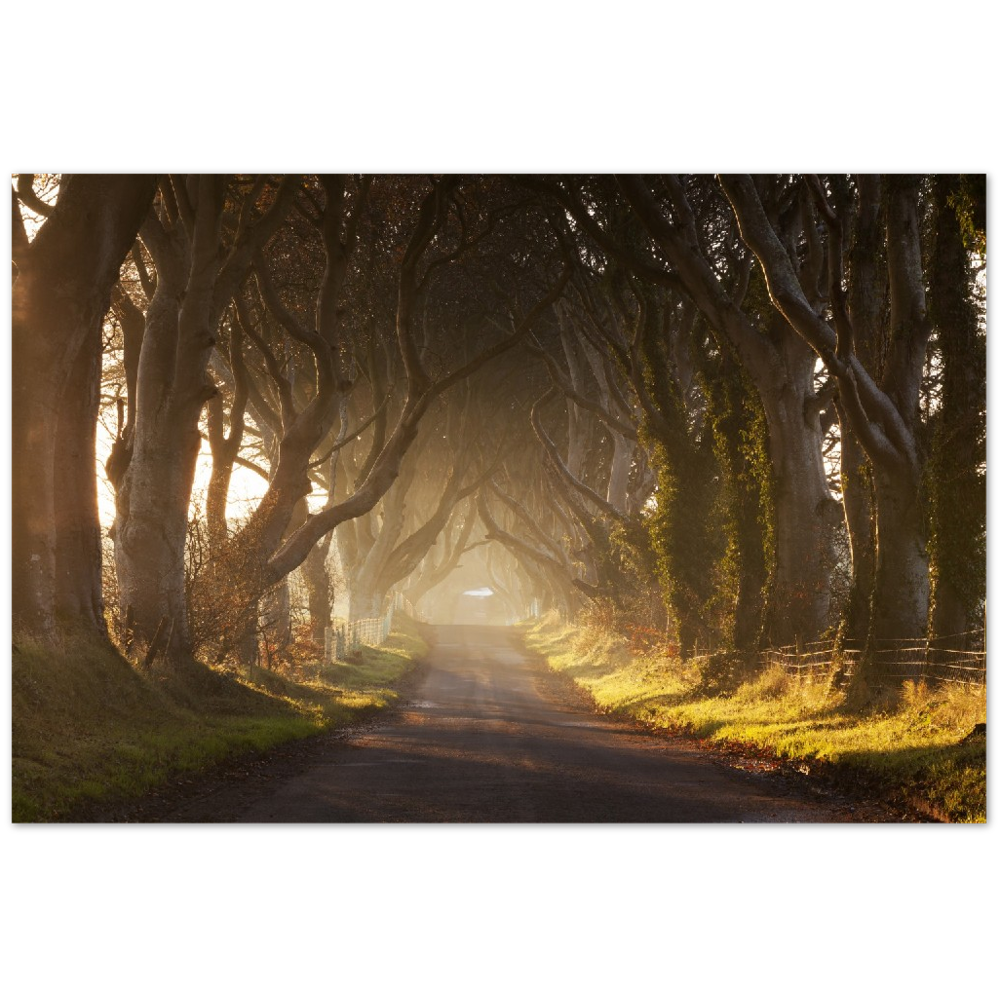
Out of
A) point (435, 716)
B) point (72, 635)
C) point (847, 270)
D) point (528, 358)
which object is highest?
point (528, 358)

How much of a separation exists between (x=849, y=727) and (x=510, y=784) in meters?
4.54

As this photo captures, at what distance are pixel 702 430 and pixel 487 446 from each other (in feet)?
63.3

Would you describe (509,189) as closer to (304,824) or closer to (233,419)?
(233,419)

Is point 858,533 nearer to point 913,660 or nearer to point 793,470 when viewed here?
point 793,470

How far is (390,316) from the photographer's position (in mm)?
27516

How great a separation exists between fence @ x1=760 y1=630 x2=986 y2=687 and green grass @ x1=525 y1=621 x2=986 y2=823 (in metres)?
0.24

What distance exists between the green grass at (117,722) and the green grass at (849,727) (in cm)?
574

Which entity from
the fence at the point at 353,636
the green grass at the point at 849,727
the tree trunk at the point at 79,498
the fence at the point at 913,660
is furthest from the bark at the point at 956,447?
the fence at the point at 353,636

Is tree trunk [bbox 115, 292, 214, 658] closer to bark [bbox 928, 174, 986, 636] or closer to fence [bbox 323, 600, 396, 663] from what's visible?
bark [bbox 928, 174, 986, 636]

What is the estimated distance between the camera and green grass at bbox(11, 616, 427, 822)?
30.7 feet

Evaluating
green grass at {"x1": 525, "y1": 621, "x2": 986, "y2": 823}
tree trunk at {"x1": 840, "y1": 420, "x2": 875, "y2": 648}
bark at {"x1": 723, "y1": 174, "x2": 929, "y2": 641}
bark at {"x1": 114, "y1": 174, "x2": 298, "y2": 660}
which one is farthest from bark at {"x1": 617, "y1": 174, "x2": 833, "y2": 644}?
bark at {"x1": 114, "y1": 174, "x2": 298, "y2": 660}

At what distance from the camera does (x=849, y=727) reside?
1338cm
